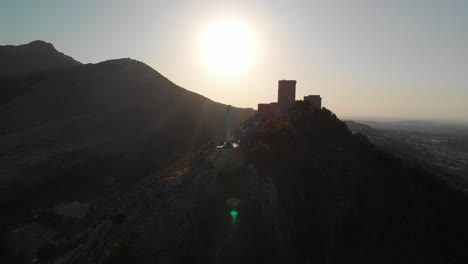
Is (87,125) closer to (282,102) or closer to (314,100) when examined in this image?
(282,102)

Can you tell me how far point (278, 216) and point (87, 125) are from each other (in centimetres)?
6477

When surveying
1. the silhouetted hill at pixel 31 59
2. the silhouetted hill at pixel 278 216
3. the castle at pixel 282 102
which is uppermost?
the silhouetted hill at pixel 31 59

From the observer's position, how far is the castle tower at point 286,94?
4656 centimetres

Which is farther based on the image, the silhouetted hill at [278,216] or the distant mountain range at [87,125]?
the distant mountain range at [87,125]

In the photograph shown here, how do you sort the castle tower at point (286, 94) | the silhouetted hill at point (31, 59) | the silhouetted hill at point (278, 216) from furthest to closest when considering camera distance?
1. the silhouetted hill at point (31, 59)
2. the castle tower at point (286, 94)
3. the silhouetted hill at point (278, 216)

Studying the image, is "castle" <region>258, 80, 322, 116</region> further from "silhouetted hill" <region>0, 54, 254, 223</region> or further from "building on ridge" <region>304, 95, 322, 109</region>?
"silhouetted hill" <region>0, 54, 254, 223</region>

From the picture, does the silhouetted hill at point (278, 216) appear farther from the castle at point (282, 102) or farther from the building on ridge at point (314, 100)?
the building on ridge at point (314, 100)

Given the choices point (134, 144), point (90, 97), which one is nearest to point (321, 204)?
point (134, 144)

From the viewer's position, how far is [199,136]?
3361 inches

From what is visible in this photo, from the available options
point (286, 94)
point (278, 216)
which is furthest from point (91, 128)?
point (278, 216)

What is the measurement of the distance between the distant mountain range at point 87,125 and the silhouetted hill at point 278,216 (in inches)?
1052

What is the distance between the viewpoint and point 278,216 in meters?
24.2

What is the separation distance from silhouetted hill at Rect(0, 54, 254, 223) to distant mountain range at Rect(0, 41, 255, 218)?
0.50 feet

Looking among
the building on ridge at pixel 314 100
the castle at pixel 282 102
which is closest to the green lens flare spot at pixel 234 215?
A: the castle at pixel 282 102
